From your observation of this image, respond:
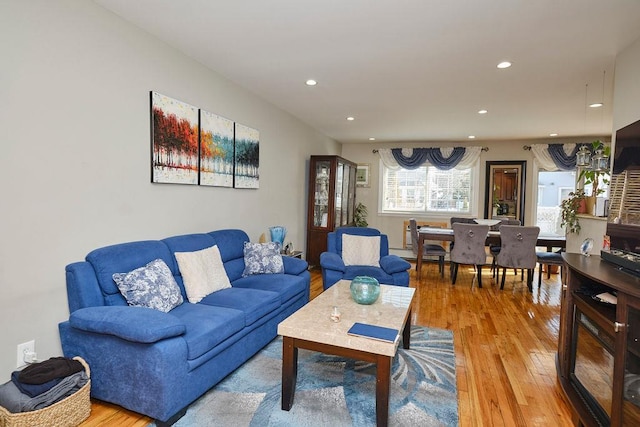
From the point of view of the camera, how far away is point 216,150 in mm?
3484

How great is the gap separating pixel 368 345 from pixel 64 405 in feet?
5.06

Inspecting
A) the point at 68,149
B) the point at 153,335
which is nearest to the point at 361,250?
the point at 153,335

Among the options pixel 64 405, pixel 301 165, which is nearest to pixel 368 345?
pixel 64 405

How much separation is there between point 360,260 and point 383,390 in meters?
2.38

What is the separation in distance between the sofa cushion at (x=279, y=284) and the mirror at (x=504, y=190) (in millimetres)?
5020

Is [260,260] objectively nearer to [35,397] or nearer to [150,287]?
[150,287]

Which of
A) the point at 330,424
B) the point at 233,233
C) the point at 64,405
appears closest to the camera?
the point at 64,405

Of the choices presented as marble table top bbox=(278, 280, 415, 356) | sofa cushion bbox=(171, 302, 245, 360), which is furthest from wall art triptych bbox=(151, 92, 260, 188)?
Result: marble table top bbox=(278, 280, 415, 356)

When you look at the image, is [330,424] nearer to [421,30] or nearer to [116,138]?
[116,138]

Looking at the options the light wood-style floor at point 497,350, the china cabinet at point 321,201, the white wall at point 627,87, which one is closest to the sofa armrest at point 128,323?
the light wood-style floor at point 497,350

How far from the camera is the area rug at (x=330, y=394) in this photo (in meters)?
1.91

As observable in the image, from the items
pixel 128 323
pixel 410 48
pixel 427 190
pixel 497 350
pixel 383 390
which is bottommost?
pixel 497 350

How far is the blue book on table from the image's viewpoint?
1839mm

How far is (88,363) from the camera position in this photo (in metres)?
1.97
